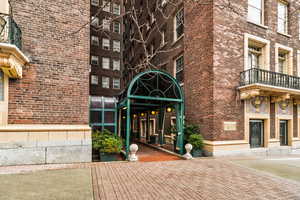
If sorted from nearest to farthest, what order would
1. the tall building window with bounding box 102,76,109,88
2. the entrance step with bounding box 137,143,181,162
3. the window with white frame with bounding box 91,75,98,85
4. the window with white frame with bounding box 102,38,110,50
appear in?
the entrance step with bounding box 137,143,181,162 < the window with white frame with bounding box 91,75,98,85 < the tall building window with bounding box 102,76,109,88 < the window with white frame with bounding box 102,38,110,50

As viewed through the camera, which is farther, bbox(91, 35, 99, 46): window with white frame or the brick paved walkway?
bbox(91, 35, 99, 46): window with white frame

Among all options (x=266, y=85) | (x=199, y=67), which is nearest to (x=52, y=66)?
(x=199, y=67)

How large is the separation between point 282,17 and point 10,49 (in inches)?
708

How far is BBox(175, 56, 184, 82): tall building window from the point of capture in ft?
47.0

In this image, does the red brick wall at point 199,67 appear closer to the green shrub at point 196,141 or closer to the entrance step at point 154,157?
the green shrub at point 196,141

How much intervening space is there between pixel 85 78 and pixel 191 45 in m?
7.91

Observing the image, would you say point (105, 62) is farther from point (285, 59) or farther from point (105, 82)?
point (285, 59)

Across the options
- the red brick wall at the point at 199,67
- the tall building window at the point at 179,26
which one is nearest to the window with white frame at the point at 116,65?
the tall building window at the point at 179,26

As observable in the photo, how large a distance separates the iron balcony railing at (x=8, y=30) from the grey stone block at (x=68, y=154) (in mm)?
4672

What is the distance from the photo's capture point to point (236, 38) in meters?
10.9

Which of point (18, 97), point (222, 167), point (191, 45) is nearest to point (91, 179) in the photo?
point (18, 97)

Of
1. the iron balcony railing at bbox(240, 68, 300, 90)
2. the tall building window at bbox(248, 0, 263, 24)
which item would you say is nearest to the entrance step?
the iron balcony railing at bbox(240, 68, 300, 90)

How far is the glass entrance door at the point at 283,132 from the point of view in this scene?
1306 cm

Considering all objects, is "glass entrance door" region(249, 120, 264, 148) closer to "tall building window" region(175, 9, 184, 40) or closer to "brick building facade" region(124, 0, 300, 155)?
"brick building facade" region(124, 0, 300, 155)
